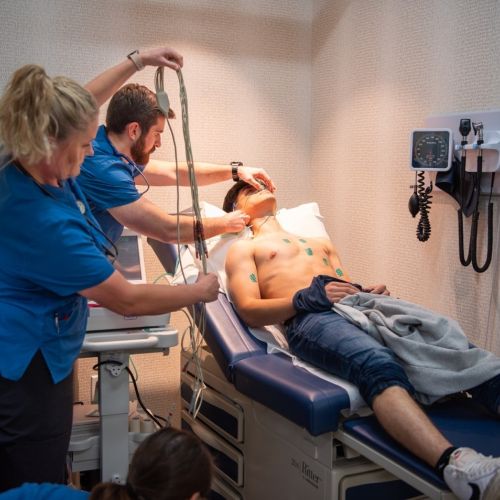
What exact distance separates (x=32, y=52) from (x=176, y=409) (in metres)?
1.72

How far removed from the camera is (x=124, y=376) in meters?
2.10

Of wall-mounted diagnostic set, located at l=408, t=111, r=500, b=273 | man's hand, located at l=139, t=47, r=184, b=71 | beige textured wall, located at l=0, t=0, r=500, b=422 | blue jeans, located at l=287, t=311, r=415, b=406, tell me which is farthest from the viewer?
beige textured wall, located at l=0, t=0, r=500, b=422

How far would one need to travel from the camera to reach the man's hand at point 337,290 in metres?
2.29

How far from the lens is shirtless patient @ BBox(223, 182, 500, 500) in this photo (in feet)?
5.25

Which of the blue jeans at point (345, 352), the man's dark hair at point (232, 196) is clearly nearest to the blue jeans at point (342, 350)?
the blue jeans at point (345, 352)

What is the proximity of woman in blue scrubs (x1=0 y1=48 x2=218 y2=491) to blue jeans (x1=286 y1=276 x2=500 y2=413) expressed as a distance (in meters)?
0.62

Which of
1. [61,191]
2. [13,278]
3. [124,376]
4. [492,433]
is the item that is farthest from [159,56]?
[492,433]

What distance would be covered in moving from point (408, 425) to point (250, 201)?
1301mm

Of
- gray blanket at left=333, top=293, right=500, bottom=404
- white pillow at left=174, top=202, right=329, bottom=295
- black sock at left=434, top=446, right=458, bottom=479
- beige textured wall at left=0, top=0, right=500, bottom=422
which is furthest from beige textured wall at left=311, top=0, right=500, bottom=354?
black sock at left=434, top=446, right=458, bottom=479

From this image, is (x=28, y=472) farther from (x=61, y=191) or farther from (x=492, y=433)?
(x=492, y=433)

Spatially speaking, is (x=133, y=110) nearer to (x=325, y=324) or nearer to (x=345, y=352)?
(x=325, y=324)

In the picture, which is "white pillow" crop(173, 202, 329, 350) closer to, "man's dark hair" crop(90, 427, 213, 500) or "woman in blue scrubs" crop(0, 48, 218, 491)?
"woman in blue scrubs" crop(0, 48, 218, 491)

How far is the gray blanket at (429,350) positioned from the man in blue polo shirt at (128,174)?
26.0 inches

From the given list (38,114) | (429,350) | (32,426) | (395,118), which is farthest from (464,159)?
(32,426)
